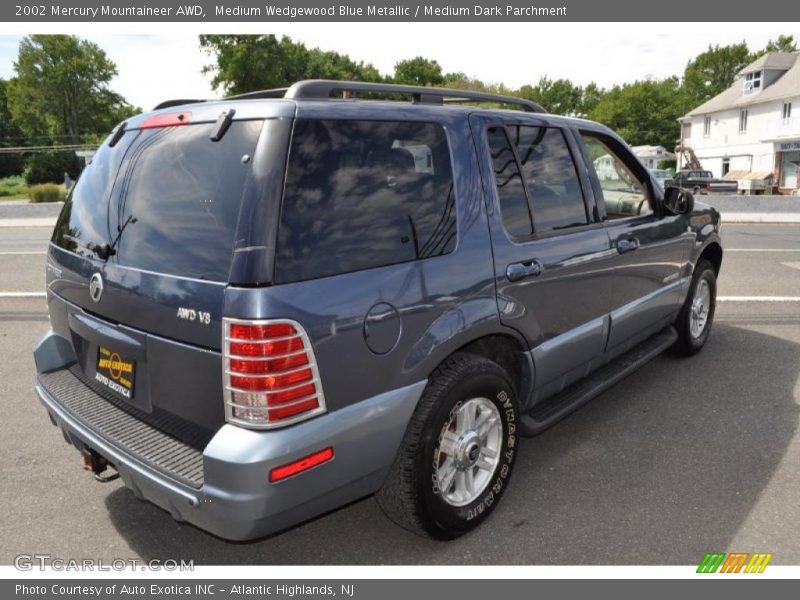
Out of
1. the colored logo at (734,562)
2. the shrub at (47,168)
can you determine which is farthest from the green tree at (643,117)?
the colored logo at (734,562)

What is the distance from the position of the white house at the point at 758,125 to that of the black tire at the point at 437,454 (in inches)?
1932

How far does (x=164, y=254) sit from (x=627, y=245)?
286 cm

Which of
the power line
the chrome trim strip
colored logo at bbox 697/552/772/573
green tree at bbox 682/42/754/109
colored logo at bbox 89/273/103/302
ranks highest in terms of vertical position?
green tree at bbox 682/42/754/109

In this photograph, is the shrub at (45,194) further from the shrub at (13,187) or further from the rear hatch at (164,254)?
the shrub at (13,187)

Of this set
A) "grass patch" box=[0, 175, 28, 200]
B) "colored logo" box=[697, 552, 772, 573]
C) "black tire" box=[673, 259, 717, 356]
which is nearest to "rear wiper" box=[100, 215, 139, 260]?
"colored logo" box=[697, 552, 772, 573]

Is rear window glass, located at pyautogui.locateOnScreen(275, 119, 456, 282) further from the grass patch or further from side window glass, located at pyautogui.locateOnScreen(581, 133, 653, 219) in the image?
the grass patch

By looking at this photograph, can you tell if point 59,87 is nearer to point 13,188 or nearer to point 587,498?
point 13,188

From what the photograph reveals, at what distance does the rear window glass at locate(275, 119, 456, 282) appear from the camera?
2270mm

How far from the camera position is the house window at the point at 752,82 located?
166 ft

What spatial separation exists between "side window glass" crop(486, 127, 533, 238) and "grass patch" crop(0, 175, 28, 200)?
58.1m

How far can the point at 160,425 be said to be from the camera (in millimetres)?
2600

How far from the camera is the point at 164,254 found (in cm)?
247

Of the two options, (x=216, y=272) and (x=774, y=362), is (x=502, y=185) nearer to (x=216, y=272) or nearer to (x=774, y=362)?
(x=216, y=272)

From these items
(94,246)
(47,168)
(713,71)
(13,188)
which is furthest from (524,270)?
(713,71)
